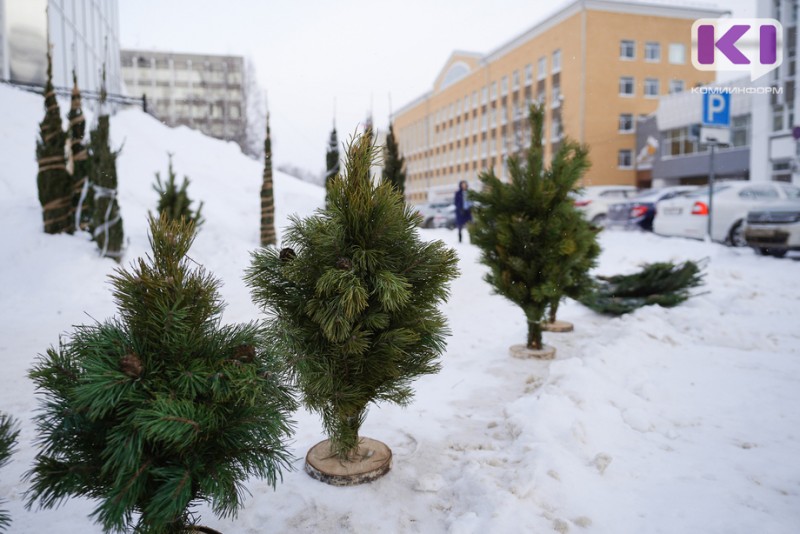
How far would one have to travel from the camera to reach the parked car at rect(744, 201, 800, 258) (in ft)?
34.7

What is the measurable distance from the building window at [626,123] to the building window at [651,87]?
280 centimetres

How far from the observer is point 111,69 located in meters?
28.6

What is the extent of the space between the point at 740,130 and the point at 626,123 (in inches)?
423

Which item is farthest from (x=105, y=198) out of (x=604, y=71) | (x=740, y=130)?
(x=604, y=71)

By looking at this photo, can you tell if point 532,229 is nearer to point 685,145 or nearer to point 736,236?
point 736,236

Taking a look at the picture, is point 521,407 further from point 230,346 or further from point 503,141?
point 503,141

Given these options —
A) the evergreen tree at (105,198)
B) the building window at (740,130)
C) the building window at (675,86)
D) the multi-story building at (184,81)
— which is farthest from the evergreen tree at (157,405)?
the multi-story building at (184,81)

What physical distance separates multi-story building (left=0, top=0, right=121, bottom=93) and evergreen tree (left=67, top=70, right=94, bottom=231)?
391 cm

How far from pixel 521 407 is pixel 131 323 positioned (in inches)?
114

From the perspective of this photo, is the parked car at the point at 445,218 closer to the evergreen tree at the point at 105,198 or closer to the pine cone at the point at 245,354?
the evergreen tree at the point at 105,198

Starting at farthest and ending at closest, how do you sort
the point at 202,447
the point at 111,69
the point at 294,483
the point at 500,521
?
1. the point at 111,69
2. the point at 294,483
3. the point at 500,521
4. the point at 202,447

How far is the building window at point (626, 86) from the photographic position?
145 ft

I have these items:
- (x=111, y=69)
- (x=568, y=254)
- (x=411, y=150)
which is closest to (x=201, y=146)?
(x=111, y=69)

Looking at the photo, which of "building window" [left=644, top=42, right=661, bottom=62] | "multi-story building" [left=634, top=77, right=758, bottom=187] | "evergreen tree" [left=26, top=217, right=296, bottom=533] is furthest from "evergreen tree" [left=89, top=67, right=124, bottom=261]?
"building window" [left=644, top=42, right=661, bottom=62]
